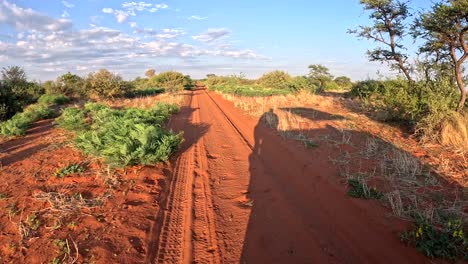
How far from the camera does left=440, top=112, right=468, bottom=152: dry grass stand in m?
7.76

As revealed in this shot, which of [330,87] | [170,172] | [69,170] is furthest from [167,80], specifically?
[69,170]

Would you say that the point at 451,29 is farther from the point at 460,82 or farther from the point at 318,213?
the point at 318,213

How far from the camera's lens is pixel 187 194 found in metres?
5.48

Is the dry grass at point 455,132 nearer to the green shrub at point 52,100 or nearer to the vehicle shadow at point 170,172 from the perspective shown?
the vehicle shadow at point 170,172

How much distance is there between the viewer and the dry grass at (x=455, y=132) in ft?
25.4

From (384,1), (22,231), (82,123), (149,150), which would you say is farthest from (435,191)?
(384,1)

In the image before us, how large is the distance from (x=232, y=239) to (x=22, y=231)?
8.83 ft

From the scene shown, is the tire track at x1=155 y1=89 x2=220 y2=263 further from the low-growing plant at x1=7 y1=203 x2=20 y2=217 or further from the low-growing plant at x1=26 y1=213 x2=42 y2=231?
the low-growing plant at x1=7 y1=203 x2=20 y2=217

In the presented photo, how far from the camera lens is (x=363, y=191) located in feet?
17.0

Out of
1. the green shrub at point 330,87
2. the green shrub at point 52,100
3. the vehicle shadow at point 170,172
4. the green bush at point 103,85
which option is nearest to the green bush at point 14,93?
the green shrub at point 52,100

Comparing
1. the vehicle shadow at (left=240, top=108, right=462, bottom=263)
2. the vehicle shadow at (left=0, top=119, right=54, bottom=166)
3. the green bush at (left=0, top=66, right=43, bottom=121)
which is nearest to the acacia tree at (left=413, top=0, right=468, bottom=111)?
the vehicle shadow at (left=240, top=108, right=462, bottom=263)

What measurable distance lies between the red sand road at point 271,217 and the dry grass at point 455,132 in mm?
3435

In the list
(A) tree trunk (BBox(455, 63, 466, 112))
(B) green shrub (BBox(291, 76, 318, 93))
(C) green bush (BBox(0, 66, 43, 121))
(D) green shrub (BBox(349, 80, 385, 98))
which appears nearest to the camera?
(A) tree trunk (BBox(455, 63, 466, 112))

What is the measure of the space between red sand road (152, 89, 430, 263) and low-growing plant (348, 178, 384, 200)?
156 mm
